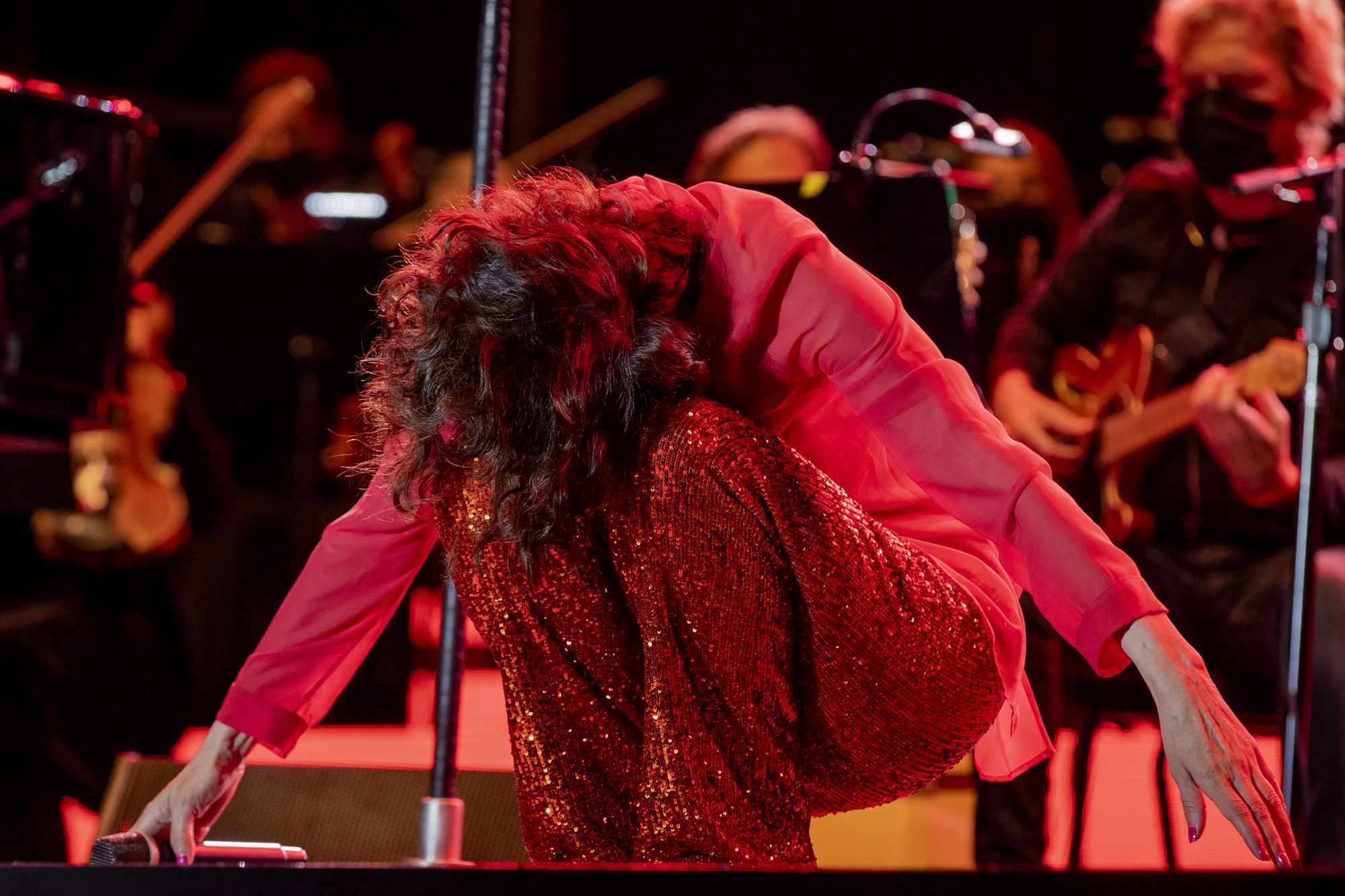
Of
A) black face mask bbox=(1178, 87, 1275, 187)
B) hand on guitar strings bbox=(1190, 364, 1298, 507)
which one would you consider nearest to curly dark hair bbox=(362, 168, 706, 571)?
hand on guitar strings bbox=(1190, 364, 1298, 507)

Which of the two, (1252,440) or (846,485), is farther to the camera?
(1252,440)

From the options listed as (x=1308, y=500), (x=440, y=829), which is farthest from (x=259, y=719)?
(x=1308, y=500)

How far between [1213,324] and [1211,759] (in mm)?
1528

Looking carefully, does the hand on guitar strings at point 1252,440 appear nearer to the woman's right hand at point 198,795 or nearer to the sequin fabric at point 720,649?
the sequin fabric at point 720,649

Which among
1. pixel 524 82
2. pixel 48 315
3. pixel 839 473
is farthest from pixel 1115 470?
pixel 524 82

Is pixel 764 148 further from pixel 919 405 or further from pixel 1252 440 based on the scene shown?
pixel 919 405

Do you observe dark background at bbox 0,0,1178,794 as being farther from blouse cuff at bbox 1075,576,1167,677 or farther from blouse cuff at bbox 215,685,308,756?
blouse cuff at bbox 1075,576,1167,677

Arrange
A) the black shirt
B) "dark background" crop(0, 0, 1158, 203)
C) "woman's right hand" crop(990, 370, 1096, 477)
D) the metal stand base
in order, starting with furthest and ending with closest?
"dark background" crop(0, 0, 1158, 203) < "woman's right hand" crop(990, 370, 1096, 477) < the black shirt < the metal stand base

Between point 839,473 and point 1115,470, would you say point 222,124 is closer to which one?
point 1115,470

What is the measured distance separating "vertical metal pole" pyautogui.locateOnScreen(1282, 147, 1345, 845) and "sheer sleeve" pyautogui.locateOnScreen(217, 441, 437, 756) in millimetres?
1086

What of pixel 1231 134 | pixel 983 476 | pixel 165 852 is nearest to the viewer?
pixel 983 476

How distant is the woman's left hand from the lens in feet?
2.89

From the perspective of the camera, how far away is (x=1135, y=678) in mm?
1972

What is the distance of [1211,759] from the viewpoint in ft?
2.94
